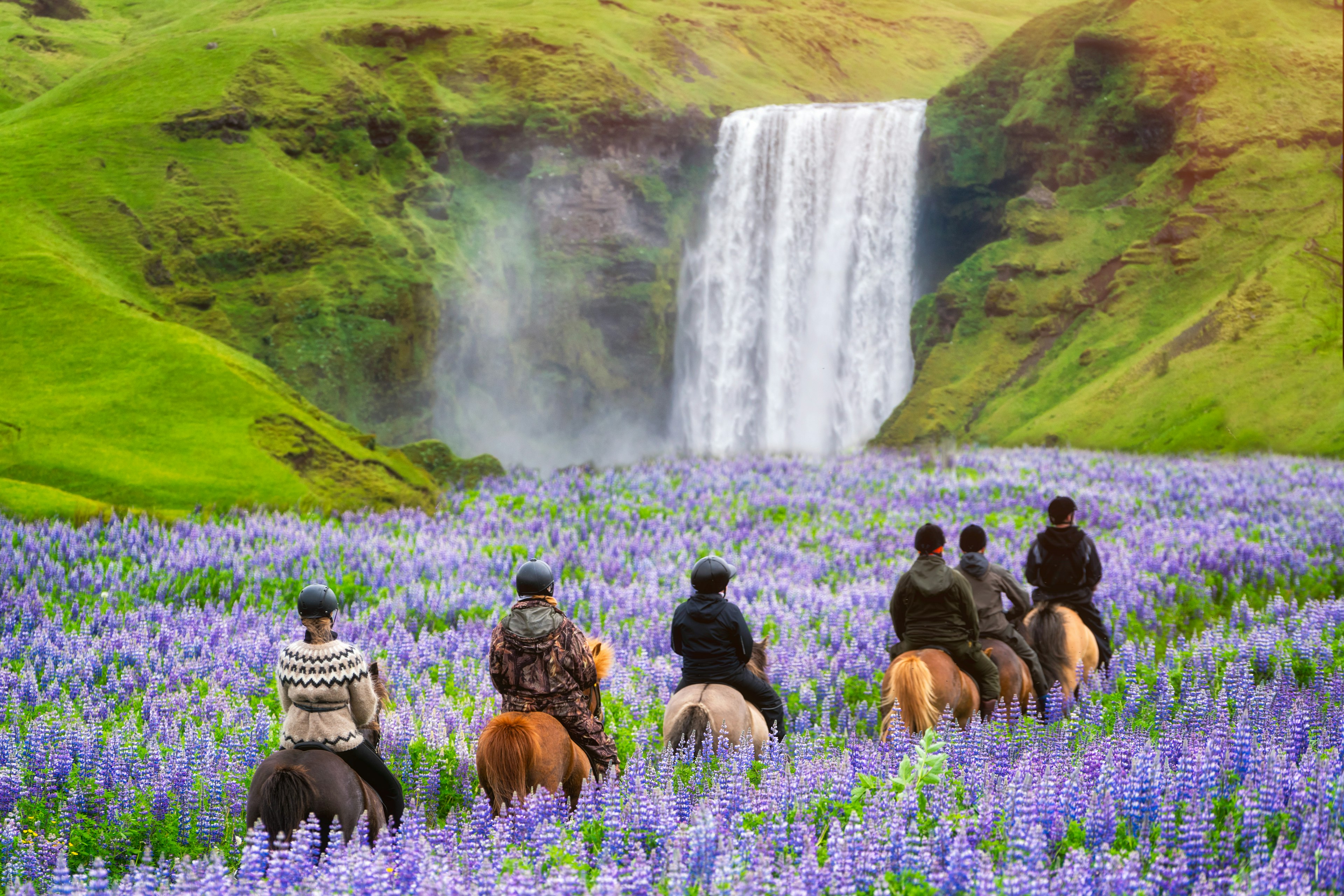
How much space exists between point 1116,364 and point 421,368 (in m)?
25.9

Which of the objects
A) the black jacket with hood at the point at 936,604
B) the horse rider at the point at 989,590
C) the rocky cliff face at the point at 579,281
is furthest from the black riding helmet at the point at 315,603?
the rocky cliff face at the point at 579,281

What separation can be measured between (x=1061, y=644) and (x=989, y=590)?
4.87 ft

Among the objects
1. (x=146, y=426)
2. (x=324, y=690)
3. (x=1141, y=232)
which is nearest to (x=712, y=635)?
(x=324, y=690)

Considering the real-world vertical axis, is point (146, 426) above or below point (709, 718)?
above

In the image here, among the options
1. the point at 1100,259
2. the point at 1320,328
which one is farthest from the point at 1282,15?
the point at 1320,328

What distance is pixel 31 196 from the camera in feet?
124

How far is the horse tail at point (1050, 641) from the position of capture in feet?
39.1

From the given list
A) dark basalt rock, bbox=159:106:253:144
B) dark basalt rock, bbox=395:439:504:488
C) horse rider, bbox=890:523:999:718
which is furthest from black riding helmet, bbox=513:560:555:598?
dark basalt rock, bbox=159:106:253:144

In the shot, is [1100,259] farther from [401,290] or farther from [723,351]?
[401,290]

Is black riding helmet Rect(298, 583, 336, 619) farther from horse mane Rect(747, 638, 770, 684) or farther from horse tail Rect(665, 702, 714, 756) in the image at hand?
horse mane Rect(747, 638, 770, 684)

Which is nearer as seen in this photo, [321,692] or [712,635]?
[321,692]

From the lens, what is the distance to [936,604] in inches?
408

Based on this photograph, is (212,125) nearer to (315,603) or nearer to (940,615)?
(940,615)

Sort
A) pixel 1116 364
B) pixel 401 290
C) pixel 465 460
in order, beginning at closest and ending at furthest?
1. pixel 465 460
2. pixel 1116 364
3. pixel 401 290
